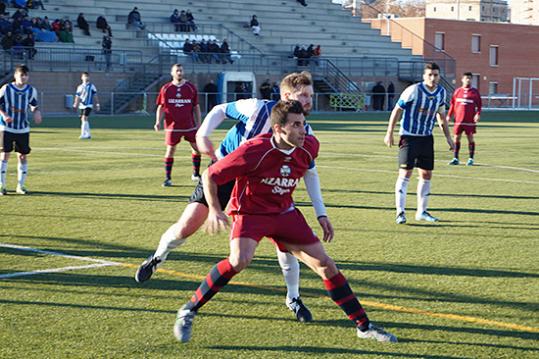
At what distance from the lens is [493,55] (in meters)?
75.0

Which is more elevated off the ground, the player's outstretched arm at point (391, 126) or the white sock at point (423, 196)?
the player's outstretched arm at point (391, 126)

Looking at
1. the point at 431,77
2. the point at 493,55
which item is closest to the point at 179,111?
the point at 431,77

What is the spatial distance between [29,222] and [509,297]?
19.9 ft

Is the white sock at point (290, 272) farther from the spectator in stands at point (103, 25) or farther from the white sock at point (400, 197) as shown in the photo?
the spectator in stands at point (103, 25)

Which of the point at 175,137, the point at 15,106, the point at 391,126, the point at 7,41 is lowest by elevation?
the point at 175,137

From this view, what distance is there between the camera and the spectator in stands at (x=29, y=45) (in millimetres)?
39062

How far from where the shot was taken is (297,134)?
19.2 ft

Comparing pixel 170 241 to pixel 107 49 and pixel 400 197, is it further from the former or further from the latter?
pixel 107 49

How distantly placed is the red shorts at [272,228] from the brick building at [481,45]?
64311 millimetres

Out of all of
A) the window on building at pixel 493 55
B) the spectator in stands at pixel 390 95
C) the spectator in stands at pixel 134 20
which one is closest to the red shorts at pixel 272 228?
the spectator in stands at pixel 134 20

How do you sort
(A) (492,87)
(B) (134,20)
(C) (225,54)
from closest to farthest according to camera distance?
(B) (134,20), (C) (225,54), (A) (492,87)

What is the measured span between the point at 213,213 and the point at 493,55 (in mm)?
72229

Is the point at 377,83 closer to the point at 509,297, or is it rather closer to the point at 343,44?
the point at 343,44

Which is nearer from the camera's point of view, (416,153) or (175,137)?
(416,153)
